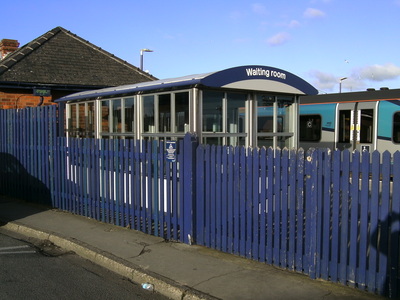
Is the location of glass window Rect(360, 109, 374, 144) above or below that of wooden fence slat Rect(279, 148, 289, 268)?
above

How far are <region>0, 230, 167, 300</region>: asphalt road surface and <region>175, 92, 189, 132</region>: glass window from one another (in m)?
2.74

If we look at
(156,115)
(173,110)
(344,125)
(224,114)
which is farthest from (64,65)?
(344,125)

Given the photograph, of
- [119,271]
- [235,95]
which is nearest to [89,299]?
[119,271]

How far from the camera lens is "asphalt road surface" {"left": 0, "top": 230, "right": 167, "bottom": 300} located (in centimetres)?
453

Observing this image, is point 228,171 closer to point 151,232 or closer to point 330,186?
point 330,186

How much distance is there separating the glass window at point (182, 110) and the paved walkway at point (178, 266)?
6.60 feet

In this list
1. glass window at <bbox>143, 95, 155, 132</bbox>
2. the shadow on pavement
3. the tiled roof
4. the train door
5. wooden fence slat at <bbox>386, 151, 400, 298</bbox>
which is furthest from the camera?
the train door

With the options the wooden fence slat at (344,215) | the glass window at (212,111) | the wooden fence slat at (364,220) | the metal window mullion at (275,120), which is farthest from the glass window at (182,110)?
the wooden fence slat at (364,220)

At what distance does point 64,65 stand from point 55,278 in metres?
10.7

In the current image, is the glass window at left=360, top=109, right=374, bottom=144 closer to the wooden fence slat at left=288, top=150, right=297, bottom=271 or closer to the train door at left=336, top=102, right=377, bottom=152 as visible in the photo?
the train door at left=336, top=102, right=377, bottom=152

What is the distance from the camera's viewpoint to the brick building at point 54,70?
12664 mm

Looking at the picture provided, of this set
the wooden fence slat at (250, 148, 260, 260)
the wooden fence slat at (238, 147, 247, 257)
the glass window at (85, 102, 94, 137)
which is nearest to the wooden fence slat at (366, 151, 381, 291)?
the wooden fence slat at (250, 148, 260, 260)

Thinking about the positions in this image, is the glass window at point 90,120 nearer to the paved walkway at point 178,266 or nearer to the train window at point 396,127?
the paved walkway at point 178,266

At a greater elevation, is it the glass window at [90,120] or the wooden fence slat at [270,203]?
the glass window at [90,120]
